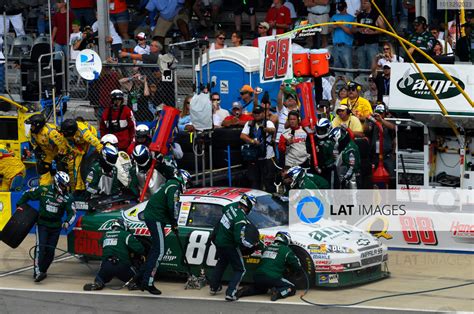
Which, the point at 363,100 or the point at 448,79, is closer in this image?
the point at 448,79

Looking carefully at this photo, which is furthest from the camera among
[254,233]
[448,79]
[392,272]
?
[448,79]

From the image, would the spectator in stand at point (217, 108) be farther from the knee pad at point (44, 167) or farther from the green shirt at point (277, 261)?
the green shirt at point (277, 261)

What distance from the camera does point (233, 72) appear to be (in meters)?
22.7

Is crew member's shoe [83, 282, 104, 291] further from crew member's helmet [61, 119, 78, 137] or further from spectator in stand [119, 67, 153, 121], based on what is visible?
spectator in stand [119, 67, 153, 121]

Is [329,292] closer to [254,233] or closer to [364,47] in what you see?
[254,233]

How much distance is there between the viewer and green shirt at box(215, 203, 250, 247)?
15336 mm

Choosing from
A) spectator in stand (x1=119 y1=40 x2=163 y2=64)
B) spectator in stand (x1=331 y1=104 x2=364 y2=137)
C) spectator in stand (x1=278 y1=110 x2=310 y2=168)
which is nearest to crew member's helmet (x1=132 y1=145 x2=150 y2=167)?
spectator in stand (x1=278 y1=110 x2=310 y2=168)

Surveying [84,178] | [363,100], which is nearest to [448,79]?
[363,100]

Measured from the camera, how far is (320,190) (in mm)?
18156

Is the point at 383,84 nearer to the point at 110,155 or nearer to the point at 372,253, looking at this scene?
the point at 110,155

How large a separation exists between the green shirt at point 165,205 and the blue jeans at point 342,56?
8110mm

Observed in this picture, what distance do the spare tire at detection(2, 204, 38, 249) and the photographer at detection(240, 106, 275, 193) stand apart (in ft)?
14.0

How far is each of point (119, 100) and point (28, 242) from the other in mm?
2964

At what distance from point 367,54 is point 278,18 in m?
2.57
